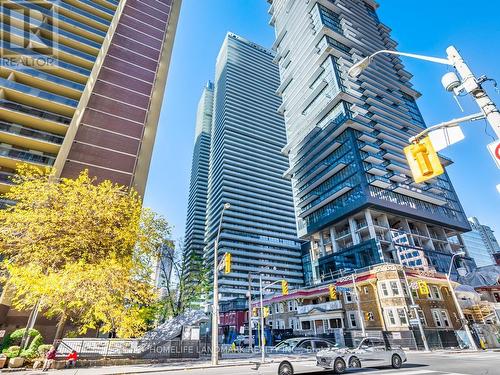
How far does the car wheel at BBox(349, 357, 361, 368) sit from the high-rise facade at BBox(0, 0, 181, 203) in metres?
35.2

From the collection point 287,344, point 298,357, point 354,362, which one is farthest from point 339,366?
point 287,344

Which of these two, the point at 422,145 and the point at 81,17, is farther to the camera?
the point at 81,17

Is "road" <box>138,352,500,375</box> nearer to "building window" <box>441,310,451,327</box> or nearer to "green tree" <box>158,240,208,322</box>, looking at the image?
"green tree" <box>158,240,208,322</box>

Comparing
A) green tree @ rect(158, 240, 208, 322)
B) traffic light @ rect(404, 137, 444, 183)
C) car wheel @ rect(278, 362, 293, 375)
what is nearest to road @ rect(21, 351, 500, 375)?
car wheel @ rect(278, 362, 293, 375)

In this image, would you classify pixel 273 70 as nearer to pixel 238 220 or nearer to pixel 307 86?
pixel 307 86

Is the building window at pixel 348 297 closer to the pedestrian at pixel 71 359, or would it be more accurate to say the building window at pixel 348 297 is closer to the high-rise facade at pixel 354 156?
the high-rise facade at pixel 354 156

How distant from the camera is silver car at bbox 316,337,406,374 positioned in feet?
38.3

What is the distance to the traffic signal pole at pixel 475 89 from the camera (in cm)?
509

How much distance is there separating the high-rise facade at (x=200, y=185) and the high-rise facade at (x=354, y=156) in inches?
2983

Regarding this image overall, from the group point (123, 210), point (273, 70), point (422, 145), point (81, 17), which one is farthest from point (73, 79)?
point (273, 70)

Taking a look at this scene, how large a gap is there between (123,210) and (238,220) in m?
101

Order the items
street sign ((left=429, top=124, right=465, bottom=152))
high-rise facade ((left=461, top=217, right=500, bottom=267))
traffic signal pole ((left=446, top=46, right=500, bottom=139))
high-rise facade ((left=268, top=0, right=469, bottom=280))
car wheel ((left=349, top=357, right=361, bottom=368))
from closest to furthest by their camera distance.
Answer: traffic signal pole ((left=446, top=46, right=500, bottom=139)), street sign ((left=429, top=124, right=465, bottom=152)), car wheel ((left=349, top=357, right=361, bottom=368)), high-rise facade ((left=268, top=0, right=469, bottom=280)), high-rise facade ((left=461, top=217, right=500, bottom=267))

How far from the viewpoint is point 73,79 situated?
135ft

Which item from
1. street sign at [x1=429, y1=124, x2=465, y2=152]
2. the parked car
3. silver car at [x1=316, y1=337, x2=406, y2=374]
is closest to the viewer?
street sign at [x1=429, y1=124, x2=465, y2=152]
